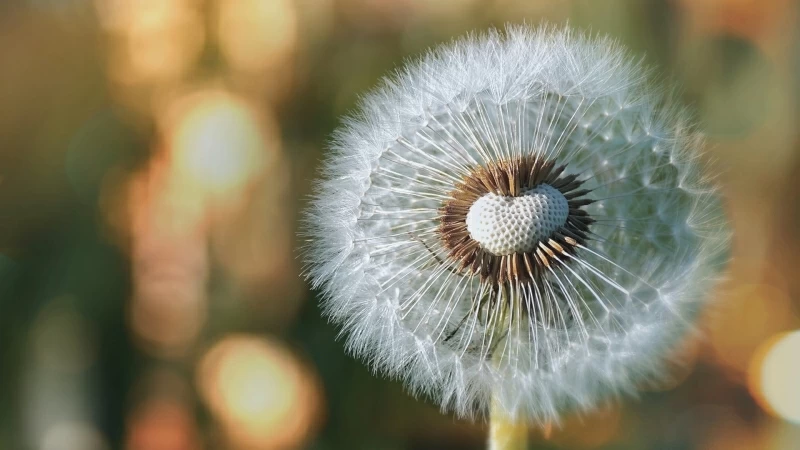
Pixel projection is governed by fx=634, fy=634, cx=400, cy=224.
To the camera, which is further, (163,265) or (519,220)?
(163,265)

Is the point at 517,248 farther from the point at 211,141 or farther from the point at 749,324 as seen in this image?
the point at 211,141

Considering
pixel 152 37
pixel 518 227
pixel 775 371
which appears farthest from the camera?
pixel 152 37

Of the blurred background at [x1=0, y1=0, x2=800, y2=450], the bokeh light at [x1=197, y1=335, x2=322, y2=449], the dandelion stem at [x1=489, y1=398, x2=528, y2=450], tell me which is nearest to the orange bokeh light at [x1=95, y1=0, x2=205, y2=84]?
the blurred background at [x1=0, y1=0, x2=800, y2=450]

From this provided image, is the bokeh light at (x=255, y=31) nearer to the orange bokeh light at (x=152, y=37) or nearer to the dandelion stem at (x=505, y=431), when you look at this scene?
the orange bokeh light at (x=152, y=37)

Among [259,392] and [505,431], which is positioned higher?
[505,431]

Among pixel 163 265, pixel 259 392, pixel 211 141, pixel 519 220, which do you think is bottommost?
pixel 259 392

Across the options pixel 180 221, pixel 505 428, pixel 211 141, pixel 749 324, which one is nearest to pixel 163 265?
pixel 180 221

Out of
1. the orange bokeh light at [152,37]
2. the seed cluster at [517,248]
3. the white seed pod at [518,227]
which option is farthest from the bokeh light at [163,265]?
the seed cluster at [517,248]

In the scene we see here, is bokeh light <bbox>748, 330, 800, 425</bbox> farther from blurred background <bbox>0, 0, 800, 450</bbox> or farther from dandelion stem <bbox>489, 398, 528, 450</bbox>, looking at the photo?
dandelion stem <bbox>489, 398, 528, 450</bbox>
